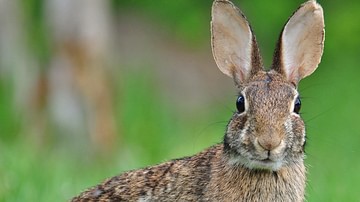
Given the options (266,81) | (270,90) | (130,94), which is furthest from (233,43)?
(130,94)

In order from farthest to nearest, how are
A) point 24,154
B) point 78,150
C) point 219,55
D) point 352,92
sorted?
1. point 352,92
2. point 78,150
3. point 24,154
4. point 219,55

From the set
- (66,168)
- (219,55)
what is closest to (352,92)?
(66,168)

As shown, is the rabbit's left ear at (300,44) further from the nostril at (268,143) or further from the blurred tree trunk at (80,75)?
the blurred tree trunk at (80,75)

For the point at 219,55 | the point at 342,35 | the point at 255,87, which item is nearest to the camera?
the point at 255,87

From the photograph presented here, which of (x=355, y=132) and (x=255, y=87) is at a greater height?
(x=255, y=87)

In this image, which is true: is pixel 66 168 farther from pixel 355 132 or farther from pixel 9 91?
pixel 9 91

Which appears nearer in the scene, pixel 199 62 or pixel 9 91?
pixel 9 91
